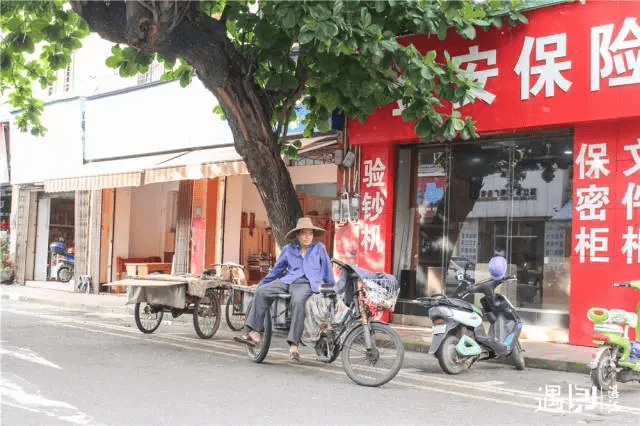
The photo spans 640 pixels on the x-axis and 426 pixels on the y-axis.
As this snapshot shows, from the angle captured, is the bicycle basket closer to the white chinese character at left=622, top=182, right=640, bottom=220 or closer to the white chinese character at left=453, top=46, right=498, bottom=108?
the white chinese character at left=622, top=182, right=640, bottom=220

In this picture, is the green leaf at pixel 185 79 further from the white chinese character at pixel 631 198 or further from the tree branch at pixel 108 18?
the white chinese character at pixel 631 198

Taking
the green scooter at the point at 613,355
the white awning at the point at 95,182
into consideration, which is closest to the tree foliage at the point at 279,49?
the green scooter at the point at 613,355

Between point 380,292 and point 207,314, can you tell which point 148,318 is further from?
point 380,292

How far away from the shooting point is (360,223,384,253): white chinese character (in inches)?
485

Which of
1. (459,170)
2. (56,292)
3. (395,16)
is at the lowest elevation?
(56,292)

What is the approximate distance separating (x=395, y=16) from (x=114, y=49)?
4177 millimetres

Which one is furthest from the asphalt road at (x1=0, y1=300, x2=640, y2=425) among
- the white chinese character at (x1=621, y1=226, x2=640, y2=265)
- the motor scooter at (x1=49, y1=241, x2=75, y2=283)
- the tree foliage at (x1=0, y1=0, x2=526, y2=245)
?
the motor scooter at (x1=49, y1=241, x2=75, y2=283)

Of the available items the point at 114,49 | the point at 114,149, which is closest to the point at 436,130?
the point at 114,49

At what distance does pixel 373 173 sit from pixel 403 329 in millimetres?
2866

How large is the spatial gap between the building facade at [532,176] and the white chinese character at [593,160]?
1 cm

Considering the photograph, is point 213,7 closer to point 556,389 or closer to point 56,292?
point 556,389

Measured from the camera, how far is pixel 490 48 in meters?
10.8

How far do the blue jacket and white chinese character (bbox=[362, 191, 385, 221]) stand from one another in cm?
456

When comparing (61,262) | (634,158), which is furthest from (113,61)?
(61,262)
